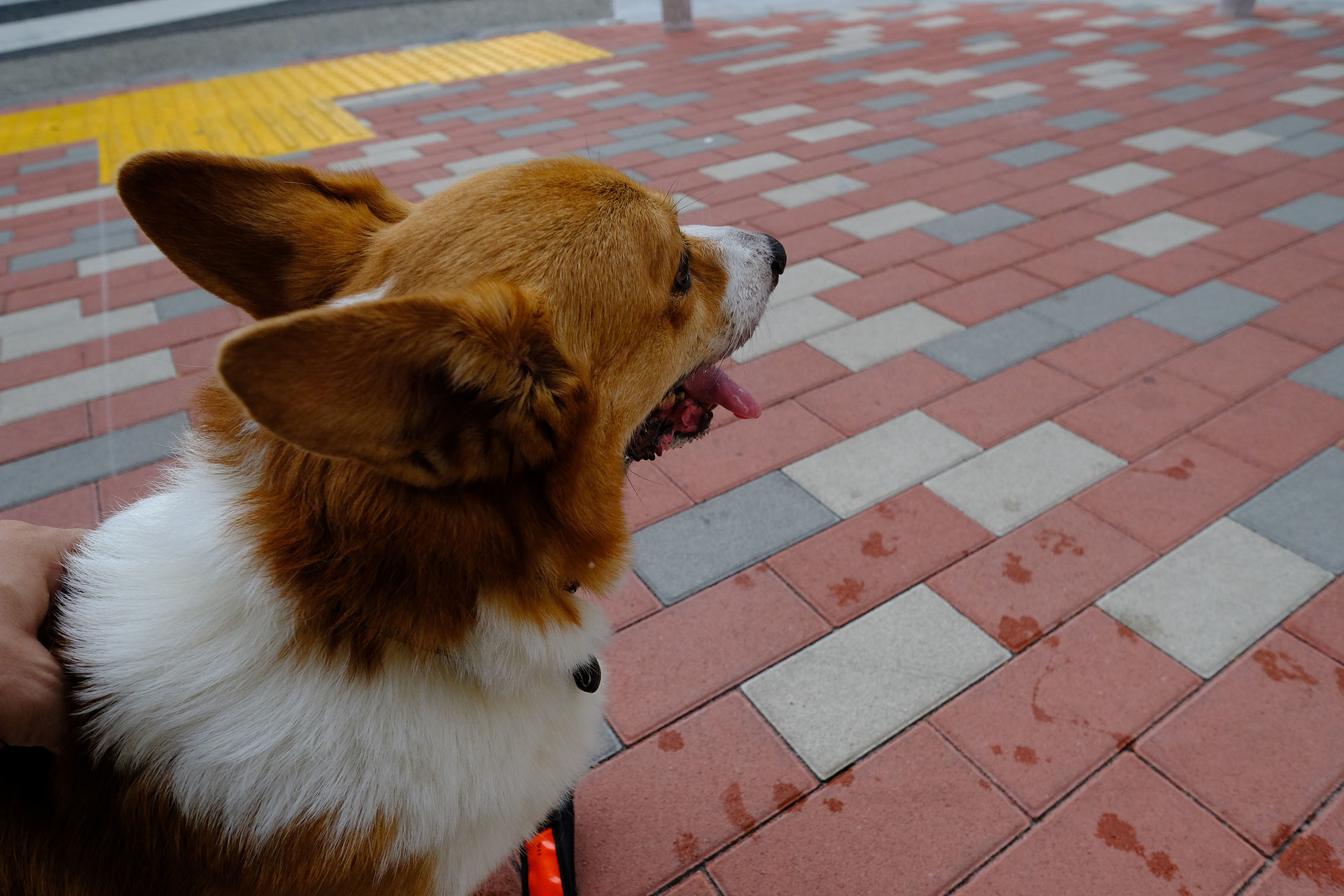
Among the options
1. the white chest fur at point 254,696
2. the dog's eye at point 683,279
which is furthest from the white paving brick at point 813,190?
the white chest fur at point 254,696

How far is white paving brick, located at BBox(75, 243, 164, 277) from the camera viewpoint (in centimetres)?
483

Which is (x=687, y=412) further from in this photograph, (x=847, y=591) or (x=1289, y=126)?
(x=1289, y=126)

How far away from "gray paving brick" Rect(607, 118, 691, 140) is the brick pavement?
42cm

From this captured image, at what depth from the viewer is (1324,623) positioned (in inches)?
88.7

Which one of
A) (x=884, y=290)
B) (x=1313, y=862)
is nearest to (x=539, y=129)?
(x=884, y=290)

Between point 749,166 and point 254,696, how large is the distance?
520cm

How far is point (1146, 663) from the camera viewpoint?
2182 millimetres

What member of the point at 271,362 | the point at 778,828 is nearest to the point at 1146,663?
the point at 778,828

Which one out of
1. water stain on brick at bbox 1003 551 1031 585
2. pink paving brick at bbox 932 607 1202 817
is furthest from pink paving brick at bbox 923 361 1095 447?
pink paving brick at bbox 932 607 1202 817

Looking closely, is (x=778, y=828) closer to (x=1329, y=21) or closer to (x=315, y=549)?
(x=315, y=549)

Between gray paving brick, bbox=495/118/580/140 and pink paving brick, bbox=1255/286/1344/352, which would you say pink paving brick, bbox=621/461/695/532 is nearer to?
pink paving brick, bbox=1255/286/1344/352

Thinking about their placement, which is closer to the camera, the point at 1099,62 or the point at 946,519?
the point at 946,519

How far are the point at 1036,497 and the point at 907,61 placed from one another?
6693 mm

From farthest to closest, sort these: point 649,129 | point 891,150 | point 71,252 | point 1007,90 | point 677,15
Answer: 1. point 677,15
2. point 1007,90
3. point 649,129
4. point 891,150
5. point 71,252
